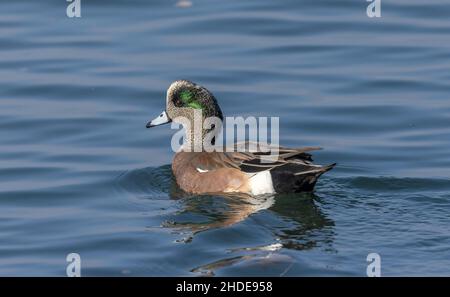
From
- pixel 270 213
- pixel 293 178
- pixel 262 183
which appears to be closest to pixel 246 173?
pixel 262 183

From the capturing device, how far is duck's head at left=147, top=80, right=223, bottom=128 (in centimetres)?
1170

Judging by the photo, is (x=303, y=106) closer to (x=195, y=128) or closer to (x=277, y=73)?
(x=277, y=73)

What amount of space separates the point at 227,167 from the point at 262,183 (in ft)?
1.31

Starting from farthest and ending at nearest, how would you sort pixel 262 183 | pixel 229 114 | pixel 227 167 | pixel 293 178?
pixel 229 114
pixel 227 167
pixel 262 183
pixel 293 178

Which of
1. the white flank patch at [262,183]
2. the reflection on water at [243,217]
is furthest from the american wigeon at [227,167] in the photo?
the reflection on water at [243,217]

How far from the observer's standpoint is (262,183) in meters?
10.8

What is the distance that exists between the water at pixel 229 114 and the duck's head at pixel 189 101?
0.61 m

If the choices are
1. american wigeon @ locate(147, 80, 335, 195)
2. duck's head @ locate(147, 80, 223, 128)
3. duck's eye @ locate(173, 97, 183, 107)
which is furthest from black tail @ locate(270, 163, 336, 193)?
duck's eye @ locate(173, 97, 183, 107)

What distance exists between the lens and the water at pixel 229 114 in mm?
9398

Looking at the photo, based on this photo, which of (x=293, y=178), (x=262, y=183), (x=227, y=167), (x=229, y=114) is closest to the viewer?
(x=293, y=178)

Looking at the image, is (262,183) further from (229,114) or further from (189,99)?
(229,114)

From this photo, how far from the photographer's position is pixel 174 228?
10016 millimetres

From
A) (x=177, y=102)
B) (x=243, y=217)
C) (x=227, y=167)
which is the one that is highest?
(x=177, y=102)

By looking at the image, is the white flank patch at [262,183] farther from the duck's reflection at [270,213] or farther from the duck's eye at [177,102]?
the duck's eye at [177,102]
